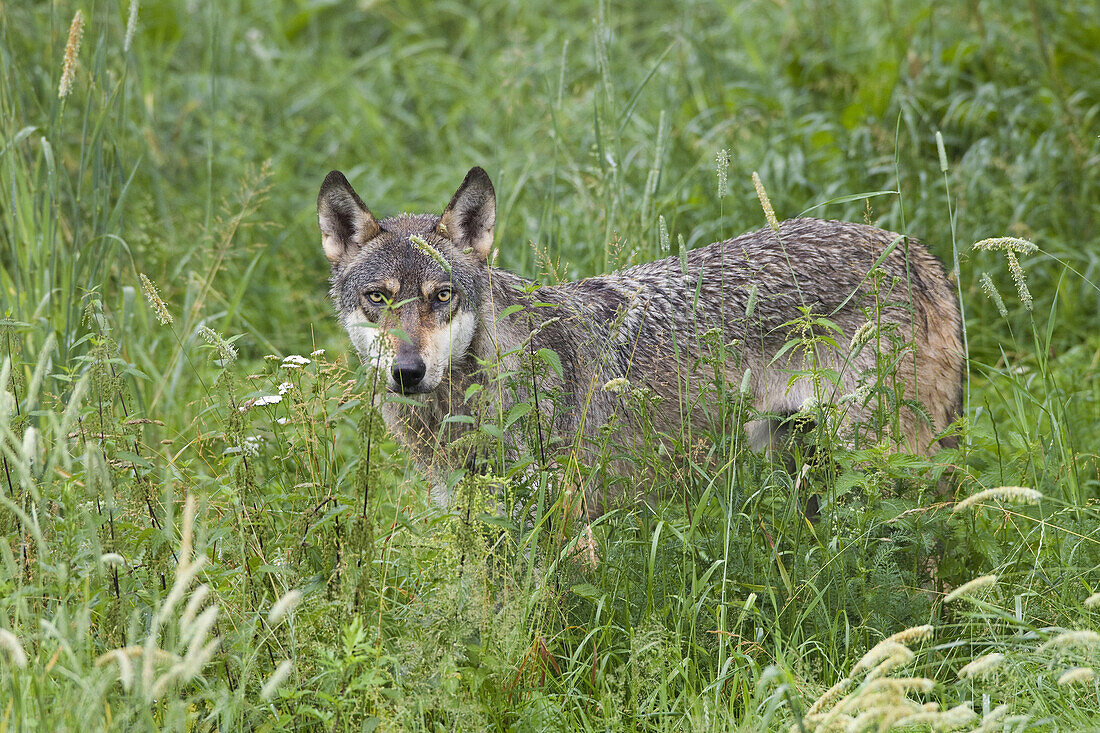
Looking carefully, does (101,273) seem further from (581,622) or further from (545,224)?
(581,622)

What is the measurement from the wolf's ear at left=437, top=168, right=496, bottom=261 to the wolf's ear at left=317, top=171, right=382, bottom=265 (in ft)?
1.08

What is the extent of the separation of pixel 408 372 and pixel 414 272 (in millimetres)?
539

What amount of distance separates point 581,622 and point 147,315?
3.48 meters

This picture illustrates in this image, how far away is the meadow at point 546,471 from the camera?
2.85 metres

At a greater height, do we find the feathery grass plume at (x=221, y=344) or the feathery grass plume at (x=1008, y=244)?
the feathery grass plume at (x=1008, y=244)

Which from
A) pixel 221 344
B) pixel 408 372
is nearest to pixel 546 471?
pixel 408 372

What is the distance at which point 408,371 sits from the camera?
3.82 metres

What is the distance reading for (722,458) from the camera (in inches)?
142

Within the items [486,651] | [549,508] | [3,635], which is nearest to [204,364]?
[549,508]

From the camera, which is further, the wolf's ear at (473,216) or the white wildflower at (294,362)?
the wolf's ear at (473,216)

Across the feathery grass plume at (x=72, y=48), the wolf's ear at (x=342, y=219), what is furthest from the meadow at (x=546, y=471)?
the wolf's ear at (x=342, y=219)

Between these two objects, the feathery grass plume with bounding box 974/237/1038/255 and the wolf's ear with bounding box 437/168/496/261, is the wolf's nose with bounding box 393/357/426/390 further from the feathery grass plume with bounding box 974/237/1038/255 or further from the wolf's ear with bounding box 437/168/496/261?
the feathery grass plume with bounding box 974/237/1038/255

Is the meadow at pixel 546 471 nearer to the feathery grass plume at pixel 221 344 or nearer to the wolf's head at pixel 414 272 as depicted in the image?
the feathery grass plume at pixel 221 344

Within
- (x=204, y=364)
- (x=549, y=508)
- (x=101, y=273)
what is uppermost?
(x=101, y=273)
